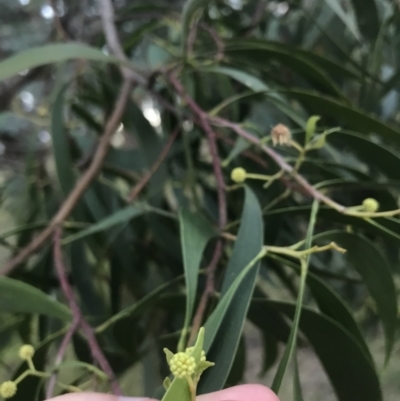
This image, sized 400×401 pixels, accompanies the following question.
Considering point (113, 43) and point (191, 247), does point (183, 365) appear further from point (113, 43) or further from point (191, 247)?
point (113, 43)

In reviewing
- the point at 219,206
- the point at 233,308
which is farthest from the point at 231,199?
the point at 233,308

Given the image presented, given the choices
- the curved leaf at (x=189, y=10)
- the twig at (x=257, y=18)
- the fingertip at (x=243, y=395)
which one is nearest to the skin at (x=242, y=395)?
the fingertip at (x=243, y=395)

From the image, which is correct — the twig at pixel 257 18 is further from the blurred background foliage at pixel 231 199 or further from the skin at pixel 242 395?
the skin at pixel 242 395

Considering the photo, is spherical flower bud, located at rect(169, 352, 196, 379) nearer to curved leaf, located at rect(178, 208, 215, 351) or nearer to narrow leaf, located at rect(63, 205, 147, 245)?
curved leaf, located at rect(178, 208, 215, 351)

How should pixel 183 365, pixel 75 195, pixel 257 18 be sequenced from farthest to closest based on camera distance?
pixel 257 18 → pixel 75 195 → pixel 183 365

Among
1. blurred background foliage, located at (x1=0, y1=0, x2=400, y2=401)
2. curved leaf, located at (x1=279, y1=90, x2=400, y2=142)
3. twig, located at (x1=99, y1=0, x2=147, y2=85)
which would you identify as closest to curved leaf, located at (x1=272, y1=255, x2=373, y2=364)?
blurred background foliage, located at (x1=0, y1=0, x2=400, y2=401)

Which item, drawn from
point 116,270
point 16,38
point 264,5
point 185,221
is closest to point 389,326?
point 185,221
